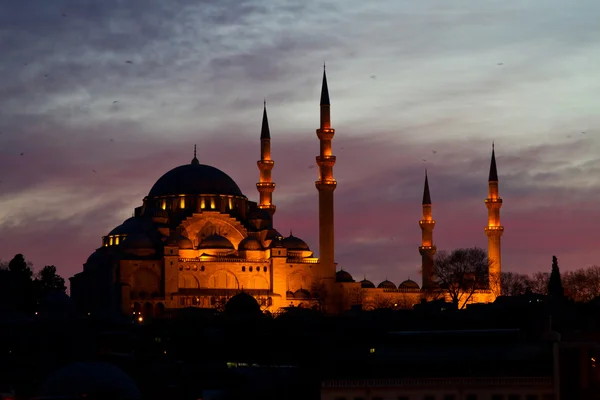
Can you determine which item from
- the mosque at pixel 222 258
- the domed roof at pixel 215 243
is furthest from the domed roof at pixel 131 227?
the domed roof at pixel 215 243

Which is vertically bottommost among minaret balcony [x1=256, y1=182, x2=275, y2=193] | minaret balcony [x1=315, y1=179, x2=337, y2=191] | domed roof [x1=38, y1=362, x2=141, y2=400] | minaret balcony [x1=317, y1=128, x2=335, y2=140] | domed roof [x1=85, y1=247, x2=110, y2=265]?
domed roof [x1=38, y1=362, x2=141, y2=400]

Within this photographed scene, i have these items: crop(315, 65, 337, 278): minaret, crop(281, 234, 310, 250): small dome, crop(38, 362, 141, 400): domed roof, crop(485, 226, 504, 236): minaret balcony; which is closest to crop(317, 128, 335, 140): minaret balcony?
crop(315, 65, 337, 278): minaret

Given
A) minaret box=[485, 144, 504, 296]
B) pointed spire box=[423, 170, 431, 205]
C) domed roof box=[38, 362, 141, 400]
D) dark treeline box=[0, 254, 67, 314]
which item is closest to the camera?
domed roof box=[38, 362, 141, 400]

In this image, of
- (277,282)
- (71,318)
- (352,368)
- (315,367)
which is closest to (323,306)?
(277,282)

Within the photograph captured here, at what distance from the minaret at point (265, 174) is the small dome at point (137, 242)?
43.8 feet

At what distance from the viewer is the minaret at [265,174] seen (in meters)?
134

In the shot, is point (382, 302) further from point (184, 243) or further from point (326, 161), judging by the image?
point (184, 243)

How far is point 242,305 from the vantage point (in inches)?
4358

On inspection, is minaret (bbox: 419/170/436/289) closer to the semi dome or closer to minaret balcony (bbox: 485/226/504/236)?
minaret balcony (bbox: 485/226/504/236)

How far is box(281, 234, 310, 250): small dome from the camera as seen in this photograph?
126812 millimetres

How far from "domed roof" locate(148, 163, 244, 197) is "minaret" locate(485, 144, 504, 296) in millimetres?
18128

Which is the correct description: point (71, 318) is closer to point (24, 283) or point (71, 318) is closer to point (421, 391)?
point (24, 283)

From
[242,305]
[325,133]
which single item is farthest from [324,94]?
[242,305]

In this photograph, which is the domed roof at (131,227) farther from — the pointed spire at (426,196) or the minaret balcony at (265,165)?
the pointed spire at (426,196)
